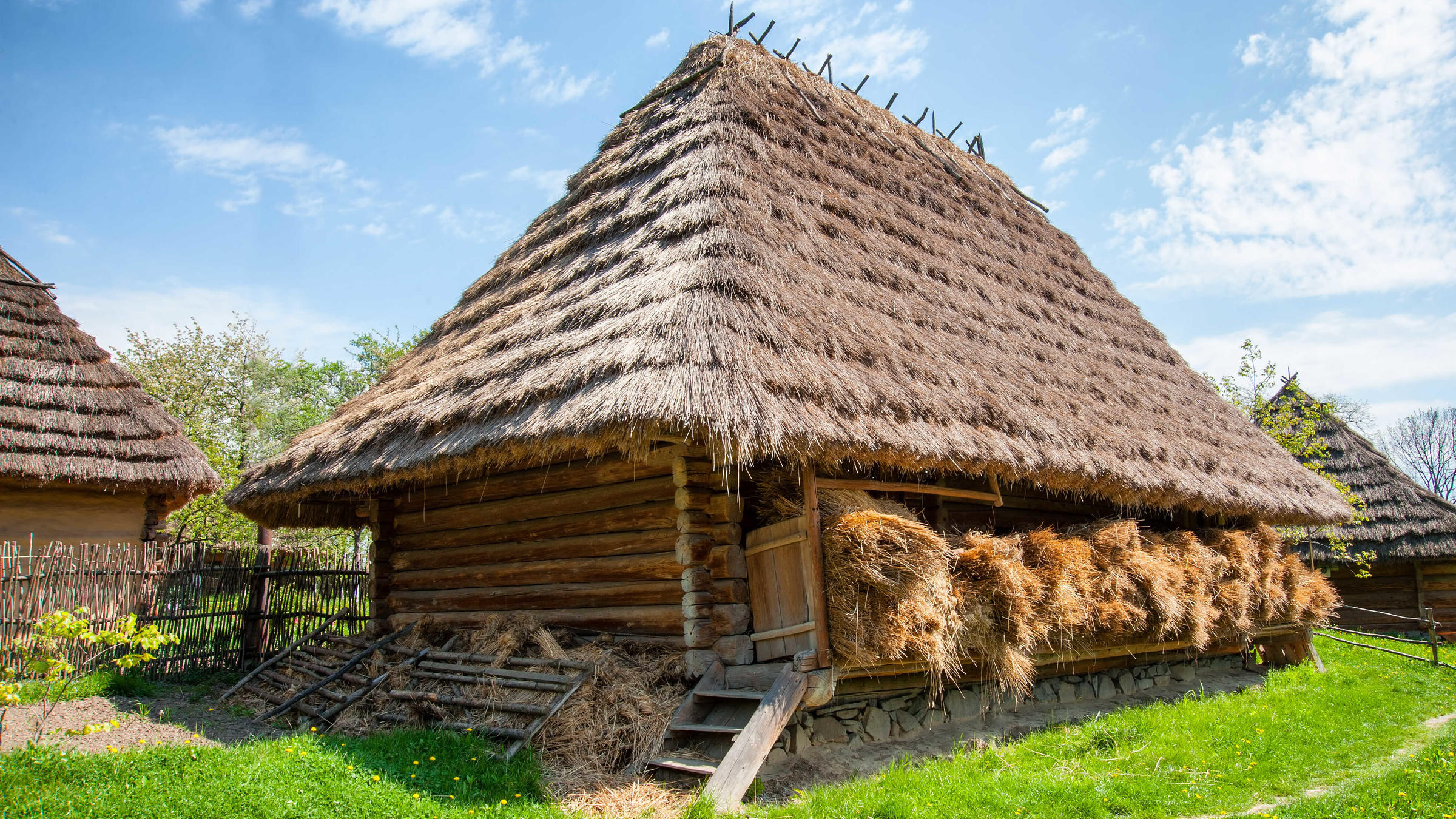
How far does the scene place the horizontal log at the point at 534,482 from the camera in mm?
6938

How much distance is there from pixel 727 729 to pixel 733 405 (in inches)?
81.9

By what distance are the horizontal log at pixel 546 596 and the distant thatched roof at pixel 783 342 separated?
1202 mm

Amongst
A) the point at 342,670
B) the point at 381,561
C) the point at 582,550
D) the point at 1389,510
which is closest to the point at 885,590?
the point at 582,550

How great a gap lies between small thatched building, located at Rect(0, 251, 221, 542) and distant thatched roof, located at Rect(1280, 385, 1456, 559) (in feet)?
63.4

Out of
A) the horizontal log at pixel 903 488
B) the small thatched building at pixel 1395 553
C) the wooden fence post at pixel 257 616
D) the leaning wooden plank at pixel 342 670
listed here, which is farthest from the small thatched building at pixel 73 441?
the small thatched building at pixel 1395 553

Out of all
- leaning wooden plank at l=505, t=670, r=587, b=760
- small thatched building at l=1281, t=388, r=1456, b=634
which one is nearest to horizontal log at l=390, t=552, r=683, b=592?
leaning wooden plank at l=505, t=670, r=587, b=760

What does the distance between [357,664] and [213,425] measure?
20.0 m

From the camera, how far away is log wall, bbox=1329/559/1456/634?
50.8 feet

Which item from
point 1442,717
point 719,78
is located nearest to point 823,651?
point 719,78

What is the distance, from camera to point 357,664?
784 cm

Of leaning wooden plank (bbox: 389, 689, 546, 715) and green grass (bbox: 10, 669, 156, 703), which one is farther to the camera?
green grass (bbox: 10, 669, 156, 703)

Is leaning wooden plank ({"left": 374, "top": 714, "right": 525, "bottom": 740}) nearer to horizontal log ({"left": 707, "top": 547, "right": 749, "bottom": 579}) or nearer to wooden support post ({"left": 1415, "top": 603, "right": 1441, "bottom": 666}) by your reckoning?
horizontal log ({"left": 707, "top": 547, "right": 749, "bottom": 579})

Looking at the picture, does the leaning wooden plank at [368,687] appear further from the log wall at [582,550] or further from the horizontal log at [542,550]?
the horizontal log at [542,550]

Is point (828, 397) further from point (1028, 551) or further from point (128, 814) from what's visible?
point (128, 814)
